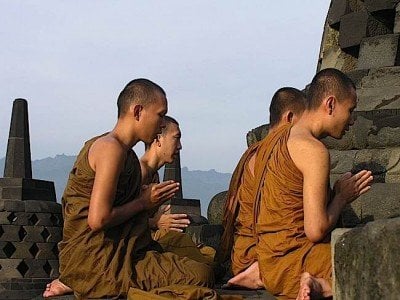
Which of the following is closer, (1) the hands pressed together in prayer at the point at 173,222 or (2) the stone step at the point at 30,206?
(1) the hands pressed together in prayer at the point at 173,222

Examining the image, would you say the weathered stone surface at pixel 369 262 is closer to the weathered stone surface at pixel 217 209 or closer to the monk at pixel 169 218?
the monk at pixel 169 218

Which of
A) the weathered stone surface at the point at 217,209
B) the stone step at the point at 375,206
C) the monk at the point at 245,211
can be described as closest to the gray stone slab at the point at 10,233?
the weathered stone surface at the point at 217,209

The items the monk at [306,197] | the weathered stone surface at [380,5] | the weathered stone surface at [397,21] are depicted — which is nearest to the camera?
Answer: the monk at [306,197]

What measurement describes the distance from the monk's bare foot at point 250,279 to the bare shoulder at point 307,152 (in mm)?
613

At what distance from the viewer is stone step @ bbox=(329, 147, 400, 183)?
5.47 m

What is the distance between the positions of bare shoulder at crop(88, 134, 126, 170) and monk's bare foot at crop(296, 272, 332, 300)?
1.02 metres

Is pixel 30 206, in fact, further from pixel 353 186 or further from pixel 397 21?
pixel 353 186

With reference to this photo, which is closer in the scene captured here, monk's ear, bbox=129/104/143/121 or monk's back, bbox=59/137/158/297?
monk's back, bbox=59/137/158/297

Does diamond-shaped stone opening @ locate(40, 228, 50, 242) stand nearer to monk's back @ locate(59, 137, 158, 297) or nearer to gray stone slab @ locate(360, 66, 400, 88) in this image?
gray stone slab @ locate(360, 66, 400, 88)

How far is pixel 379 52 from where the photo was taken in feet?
24.9

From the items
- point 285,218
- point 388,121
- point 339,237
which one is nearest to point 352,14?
point 388,121

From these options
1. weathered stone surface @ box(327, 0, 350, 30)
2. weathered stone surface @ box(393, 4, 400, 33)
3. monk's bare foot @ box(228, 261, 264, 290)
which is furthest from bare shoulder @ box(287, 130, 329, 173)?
weathered stone surface @ box(327, 0, 350, 30)

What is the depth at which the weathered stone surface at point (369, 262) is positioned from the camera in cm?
Result: 254

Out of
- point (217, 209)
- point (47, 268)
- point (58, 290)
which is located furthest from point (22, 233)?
point (58, 290)
